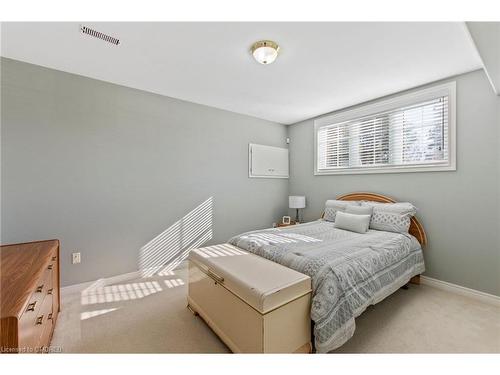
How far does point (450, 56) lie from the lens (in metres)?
2.12

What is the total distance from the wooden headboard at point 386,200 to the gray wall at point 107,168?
1857 mm

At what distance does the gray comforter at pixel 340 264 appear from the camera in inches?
57.6

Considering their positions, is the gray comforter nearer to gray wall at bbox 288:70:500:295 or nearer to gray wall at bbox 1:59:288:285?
gray wall at bbox 288:70:500:295

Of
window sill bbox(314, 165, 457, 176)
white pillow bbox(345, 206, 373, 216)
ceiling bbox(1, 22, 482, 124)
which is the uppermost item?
ceiling bbox(1, 22, 482, 124)

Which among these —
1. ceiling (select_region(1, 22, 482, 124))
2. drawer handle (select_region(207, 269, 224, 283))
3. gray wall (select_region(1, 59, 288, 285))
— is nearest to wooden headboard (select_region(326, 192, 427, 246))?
ceiling (select_region(1, 22, 482, 124))

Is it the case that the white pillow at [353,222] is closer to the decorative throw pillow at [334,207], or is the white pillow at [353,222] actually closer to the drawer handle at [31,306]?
the decorative throw pillow at [334,207]

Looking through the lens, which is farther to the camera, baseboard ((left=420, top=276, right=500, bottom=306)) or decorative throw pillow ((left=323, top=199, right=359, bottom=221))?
decorative throw pillow ((left=323, top=199, right=359, bottom=221))

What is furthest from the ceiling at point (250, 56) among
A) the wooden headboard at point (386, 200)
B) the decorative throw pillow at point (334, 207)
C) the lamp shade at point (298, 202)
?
the lamp shade at point (298, 202)

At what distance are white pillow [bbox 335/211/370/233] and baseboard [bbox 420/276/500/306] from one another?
992mm

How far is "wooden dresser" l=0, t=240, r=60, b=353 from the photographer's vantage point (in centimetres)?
93

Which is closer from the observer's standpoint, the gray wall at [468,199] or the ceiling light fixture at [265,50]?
the ceiling light fixture at [265,50]

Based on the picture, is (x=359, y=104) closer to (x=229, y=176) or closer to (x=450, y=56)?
(x=450, y=56)

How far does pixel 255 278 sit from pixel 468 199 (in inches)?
102

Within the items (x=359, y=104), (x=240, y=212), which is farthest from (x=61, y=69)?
(x=359, y=104)
